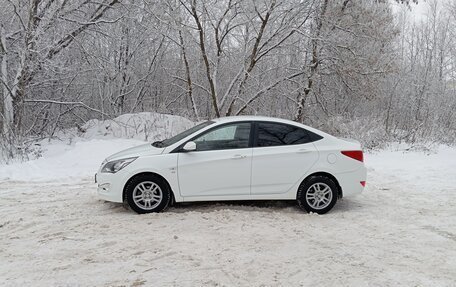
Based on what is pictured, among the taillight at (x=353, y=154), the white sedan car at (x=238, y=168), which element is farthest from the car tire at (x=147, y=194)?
the taillight at (x=353, y=154)

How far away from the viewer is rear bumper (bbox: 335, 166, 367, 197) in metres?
6.55

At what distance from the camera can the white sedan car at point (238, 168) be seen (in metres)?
6.26

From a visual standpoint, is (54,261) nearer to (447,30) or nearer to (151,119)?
(151,119)

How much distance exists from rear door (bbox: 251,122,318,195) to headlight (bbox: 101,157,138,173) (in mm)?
1958

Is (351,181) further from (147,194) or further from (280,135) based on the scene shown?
(147,194)

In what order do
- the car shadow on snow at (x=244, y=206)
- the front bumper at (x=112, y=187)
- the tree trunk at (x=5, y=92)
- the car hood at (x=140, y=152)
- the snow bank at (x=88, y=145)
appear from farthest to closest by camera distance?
1. the tree trunk at (x=5, y=92)
2. the snow bank at (x=88, y=145)
3. the car shadow on snow at (x=244, y=206)
4. the car hood at (x=140, y=152)
5. the front bumper at (x=112, y=187)

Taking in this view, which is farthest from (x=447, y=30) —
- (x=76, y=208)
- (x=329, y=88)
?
(x=76, y=208)

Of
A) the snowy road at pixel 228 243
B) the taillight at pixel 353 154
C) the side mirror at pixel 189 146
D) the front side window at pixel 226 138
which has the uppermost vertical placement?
the front side window at pixel 226 138

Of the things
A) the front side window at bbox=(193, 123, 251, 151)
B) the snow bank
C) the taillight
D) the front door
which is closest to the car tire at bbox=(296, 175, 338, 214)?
the taillight

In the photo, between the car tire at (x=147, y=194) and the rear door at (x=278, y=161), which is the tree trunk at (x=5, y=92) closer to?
the car tire at (x=147, y=194)

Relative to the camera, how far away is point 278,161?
6.42 m

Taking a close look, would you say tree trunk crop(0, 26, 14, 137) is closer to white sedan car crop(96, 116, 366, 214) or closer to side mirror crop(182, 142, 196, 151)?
white sedan car crop(96, 116, 366, 214)

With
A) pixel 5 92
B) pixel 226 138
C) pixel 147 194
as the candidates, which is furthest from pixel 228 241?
pixel 5 92

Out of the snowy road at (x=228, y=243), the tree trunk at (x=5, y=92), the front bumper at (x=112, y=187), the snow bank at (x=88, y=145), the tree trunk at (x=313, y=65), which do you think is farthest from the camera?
the tree trunk at (x=313, y=65)
